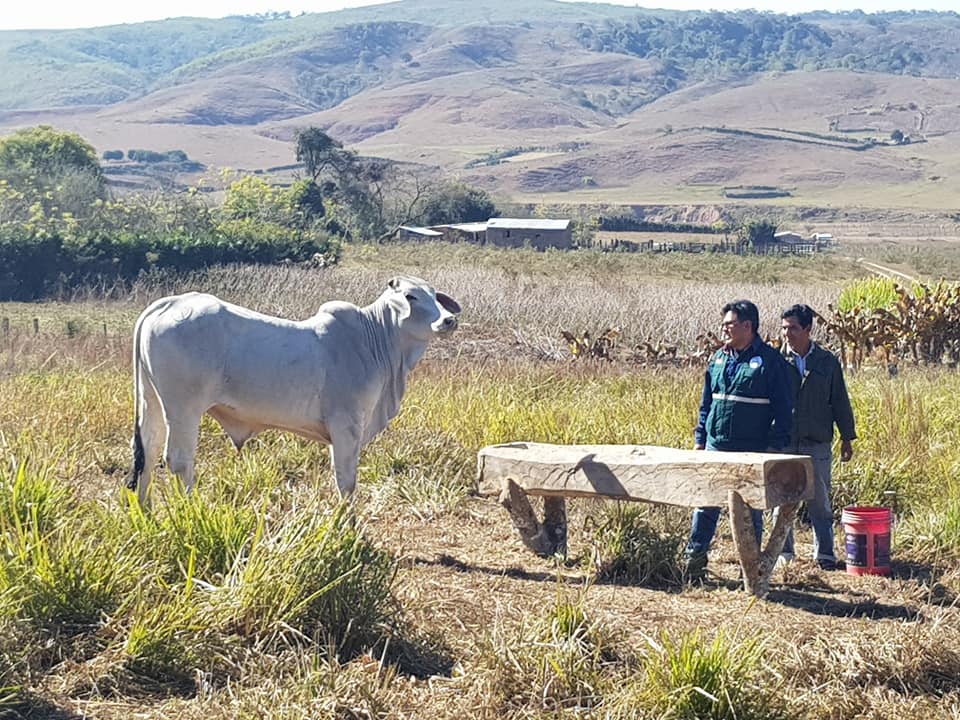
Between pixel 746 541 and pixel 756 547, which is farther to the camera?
pixel 756 547

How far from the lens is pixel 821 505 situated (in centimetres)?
842

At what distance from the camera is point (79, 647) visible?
19.6ft

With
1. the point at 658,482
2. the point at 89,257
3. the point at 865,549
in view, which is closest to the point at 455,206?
the point at 89,257

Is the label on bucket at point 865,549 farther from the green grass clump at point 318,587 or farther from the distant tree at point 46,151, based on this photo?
the distant tree at point 46,151

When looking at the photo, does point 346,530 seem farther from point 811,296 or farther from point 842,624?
point 811,296

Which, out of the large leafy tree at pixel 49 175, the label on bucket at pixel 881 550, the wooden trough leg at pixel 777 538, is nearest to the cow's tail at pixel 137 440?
the wooden trough leg at pixel 777 538

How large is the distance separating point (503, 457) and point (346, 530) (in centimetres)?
203

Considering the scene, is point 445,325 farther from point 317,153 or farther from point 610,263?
point 317,153

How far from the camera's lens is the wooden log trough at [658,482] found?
7.42 meters

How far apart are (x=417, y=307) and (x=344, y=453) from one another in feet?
3.42

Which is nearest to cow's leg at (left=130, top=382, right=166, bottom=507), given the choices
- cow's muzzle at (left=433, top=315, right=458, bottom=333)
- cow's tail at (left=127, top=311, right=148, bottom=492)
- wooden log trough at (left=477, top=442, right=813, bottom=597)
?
cow's tail at (left=127, top=311, right=148, bottom=492)

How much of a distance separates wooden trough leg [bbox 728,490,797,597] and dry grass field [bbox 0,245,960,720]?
4.8 inches

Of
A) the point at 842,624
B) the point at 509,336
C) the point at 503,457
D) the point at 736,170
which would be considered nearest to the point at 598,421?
the point at 503,457

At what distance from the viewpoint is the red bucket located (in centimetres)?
836
